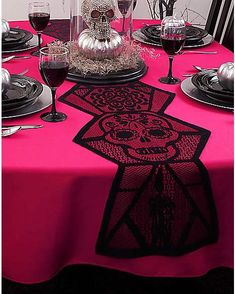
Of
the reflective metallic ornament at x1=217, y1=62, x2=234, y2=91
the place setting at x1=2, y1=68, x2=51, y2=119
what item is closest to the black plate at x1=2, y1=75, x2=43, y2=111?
the place setting at x1=2, y1=68, x2=51, y2=119

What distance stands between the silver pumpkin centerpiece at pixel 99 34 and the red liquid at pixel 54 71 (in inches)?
14.3

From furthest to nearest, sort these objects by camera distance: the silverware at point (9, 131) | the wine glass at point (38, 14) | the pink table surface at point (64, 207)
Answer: the wine glass at point (38, 14), the silverware at point (9, 131), the pink table surface at point (64, 207)

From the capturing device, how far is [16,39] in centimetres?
177

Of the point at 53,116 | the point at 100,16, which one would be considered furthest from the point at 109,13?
the point at 53,116

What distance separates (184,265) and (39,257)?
0.31m

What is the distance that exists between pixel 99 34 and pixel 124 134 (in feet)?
1.70

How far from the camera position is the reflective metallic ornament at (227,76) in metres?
1.33

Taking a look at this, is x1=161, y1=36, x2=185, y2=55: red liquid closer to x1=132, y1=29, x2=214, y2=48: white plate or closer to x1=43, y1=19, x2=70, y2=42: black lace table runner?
x1=132, y1=29, x2=214, y2=48: white plate

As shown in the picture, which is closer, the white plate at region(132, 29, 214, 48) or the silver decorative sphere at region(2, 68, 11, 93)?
the silver decorative sphere at region(2, 68, 11, 93)

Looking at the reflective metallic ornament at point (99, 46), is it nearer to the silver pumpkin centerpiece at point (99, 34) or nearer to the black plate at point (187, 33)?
the silver pumpkin centerpiece at point (99, 34)

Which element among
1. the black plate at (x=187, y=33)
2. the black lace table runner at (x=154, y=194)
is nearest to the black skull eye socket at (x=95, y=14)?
the black plate at (x=187, y=33)

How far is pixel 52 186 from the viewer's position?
968 mm

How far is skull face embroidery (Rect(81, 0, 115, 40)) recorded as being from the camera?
A: 1.52 m

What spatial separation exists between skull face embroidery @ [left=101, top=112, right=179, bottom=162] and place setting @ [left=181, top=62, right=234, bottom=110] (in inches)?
7.0
